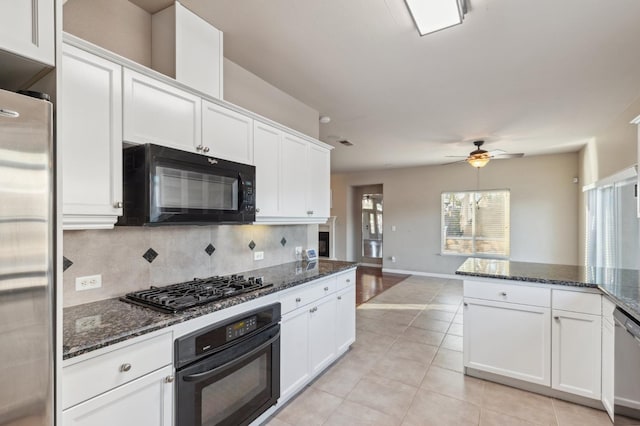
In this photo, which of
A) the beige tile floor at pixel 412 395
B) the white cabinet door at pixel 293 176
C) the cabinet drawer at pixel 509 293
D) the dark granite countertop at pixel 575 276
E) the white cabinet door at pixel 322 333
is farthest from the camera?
the white cabinet door at pixel 293 176

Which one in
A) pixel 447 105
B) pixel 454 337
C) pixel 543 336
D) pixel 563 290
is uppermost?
pixel 447 105

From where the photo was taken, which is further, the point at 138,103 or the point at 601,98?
the point at 601,98

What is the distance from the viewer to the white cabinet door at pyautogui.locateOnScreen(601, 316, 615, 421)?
2061mm

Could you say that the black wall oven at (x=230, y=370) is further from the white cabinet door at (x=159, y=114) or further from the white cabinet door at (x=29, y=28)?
the white cabinet door at (x=29, y=28)

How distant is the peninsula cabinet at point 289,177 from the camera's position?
98.7 inches

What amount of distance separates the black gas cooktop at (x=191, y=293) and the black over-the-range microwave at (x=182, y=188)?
1.36 feet

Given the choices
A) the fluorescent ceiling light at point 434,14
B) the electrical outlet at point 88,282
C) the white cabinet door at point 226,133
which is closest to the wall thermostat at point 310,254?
the white cabinet door at point 226,133

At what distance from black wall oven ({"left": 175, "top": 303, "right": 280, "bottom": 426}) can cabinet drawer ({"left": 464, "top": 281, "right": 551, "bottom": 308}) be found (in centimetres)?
173

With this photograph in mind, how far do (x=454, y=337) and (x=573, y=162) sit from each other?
4.82 m

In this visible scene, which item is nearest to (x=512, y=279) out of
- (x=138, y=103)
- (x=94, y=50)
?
(x=138, y=103)

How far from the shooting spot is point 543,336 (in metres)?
2.43

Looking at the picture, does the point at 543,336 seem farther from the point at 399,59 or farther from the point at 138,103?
the point at 138,103

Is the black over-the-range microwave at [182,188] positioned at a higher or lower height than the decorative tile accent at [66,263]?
higher

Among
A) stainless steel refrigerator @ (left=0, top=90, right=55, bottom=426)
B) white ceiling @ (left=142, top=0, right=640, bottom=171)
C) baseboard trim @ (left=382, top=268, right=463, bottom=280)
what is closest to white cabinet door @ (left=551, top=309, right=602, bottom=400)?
white ceiling @ (left=142, top=0, right=640, bottom=171)
